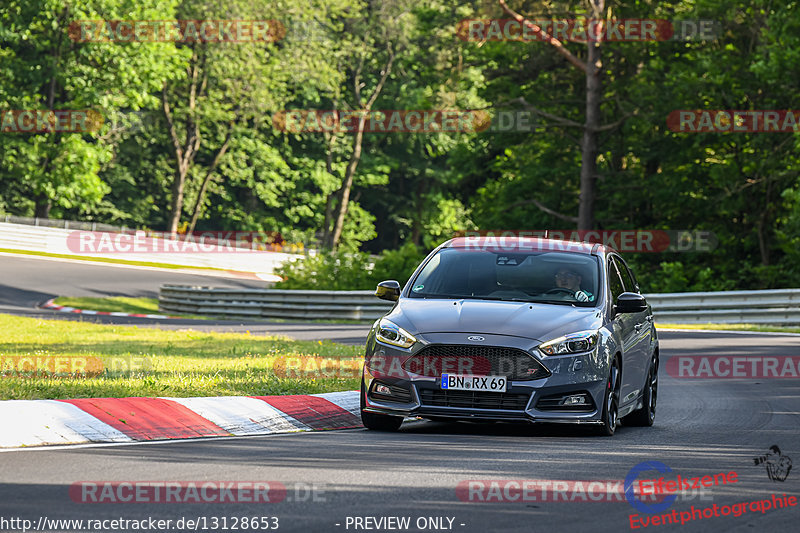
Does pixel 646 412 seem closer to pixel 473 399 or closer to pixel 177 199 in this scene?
pixel 473 399

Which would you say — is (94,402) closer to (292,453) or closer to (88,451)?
(88,451)

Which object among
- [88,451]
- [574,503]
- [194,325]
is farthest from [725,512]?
[194,325]

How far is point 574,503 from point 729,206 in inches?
1259

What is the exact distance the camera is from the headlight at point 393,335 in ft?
32.4

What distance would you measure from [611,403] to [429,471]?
9.62ft

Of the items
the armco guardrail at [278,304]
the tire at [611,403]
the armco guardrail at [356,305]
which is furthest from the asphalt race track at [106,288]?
the tire at [611,403]

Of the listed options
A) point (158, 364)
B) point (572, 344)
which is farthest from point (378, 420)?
point (158, 364)

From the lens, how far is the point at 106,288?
1553 inches

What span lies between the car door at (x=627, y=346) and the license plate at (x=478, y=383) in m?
1.47

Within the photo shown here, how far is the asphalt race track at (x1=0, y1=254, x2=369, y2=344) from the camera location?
A: 2585cm

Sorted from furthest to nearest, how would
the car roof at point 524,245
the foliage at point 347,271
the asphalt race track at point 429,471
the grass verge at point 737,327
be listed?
the foliage at point 347,271 → the grass verge at point 737,327 → the car roof at point 524,245 → the asphalt race track at point 429,471

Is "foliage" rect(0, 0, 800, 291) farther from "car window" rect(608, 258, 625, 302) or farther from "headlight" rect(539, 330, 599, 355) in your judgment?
"headlight" rect(539, 330, 599, 355)

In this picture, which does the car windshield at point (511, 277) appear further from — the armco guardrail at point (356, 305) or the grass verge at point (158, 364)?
the armco guardrail at point (356, 305)

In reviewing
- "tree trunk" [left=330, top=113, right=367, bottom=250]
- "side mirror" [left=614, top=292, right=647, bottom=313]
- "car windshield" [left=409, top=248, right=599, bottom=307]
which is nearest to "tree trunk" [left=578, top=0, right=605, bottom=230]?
"car windshield" [left=409, top=248, right=599, bottom=307]
